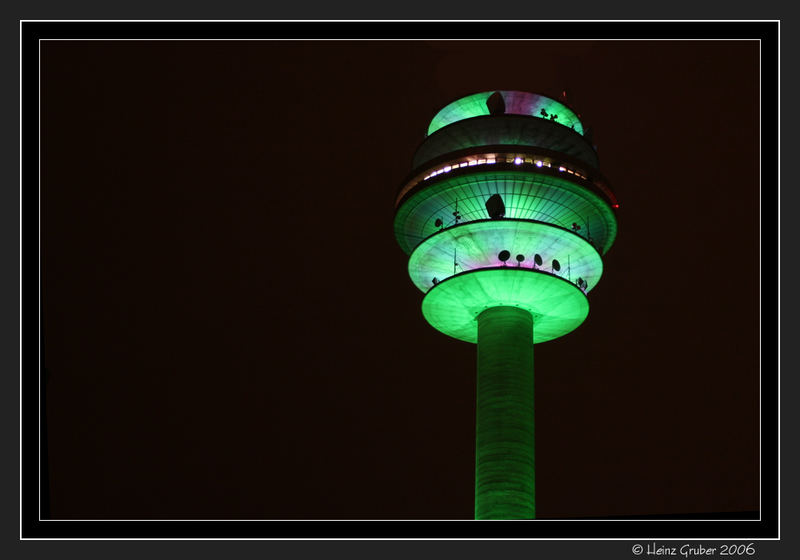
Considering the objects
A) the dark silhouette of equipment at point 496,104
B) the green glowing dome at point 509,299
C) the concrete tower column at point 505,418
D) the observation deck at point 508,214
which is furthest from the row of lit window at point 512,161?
the concrete tower column at point 505,418

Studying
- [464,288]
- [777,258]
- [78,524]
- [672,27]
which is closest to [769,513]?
[777,258]

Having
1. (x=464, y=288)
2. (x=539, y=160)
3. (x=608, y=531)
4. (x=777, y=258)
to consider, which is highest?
(x=539, y=160)

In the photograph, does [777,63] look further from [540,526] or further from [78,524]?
[78,524]

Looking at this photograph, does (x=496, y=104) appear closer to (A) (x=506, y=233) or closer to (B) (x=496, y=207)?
(B) (x=496, y=207)

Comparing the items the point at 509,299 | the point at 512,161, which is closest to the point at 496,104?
the point at 512,161

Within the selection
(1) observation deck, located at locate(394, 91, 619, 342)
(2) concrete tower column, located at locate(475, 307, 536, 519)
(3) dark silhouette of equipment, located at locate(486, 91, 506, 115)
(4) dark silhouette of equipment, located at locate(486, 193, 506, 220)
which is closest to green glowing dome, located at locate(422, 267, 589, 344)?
(1) observation deck, located at locate(394, 91, 619, 342)
